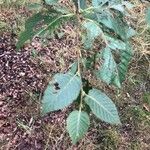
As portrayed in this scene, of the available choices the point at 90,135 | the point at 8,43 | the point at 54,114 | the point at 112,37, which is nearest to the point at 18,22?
the point at 8,43

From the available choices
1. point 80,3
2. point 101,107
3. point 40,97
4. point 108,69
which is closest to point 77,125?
point 101,107

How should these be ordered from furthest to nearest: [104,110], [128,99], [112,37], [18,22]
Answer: [18,22] < [128,99] < [112,37] < [104,110]

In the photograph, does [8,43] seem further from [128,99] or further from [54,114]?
[128,99]

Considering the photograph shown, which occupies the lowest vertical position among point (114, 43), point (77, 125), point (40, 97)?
point (40, 97)

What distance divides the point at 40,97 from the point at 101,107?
41.6 inches

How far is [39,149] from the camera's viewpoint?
1892mm

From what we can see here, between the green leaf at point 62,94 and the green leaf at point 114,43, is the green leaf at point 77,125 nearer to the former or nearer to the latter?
the green leaf at point 62,94

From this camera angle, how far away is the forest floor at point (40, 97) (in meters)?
1.93

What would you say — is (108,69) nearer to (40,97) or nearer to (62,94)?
(62,94)

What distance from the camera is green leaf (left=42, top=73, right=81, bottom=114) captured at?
1018 millimetres

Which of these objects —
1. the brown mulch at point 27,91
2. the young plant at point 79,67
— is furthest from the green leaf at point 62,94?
the brown mulch at point 27,91

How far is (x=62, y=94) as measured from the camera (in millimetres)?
1019

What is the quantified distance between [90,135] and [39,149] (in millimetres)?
268

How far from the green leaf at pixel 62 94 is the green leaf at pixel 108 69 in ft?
0.27
